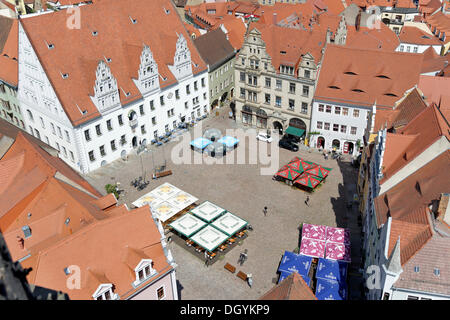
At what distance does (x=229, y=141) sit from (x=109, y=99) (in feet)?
68.7

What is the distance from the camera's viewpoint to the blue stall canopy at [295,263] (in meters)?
46.6

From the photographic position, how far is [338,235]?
2014 inches

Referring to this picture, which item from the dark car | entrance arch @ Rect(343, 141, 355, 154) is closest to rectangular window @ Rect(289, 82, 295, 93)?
the dark car

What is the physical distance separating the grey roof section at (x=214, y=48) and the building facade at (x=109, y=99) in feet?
7.69

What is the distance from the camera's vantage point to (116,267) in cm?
3572

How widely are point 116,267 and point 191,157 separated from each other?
1459 inches

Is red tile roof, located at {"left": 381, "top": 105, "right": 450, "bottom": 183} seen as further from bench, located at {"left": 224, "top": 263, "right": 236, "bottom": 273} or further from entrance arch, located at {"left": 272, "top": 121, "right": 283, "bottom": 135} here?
entrance arch, located at {"left": 272, "top": 121, "right": 283, "bottom": 135}

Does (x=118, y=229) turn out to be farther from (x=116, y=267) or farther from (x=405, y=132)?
(x=405, y=132)

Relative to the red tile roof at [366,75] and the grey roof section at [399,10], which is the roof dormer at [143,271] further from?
the grey roof section at [399,10]

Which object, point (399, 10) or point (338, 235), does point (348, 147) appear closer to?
point (338, 235)

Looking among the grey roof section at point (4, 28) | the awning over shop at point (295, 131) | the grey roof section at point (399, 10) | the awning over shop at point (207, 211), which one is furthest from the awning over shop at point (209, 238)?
the grey roof section at point (399, 10)

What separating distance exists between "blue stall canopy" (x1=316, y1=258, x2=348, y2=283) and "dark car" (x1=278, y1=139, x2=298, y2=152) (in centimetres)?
2785

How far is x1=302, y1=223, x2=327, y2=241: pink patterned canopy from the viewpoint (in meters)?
51.1
